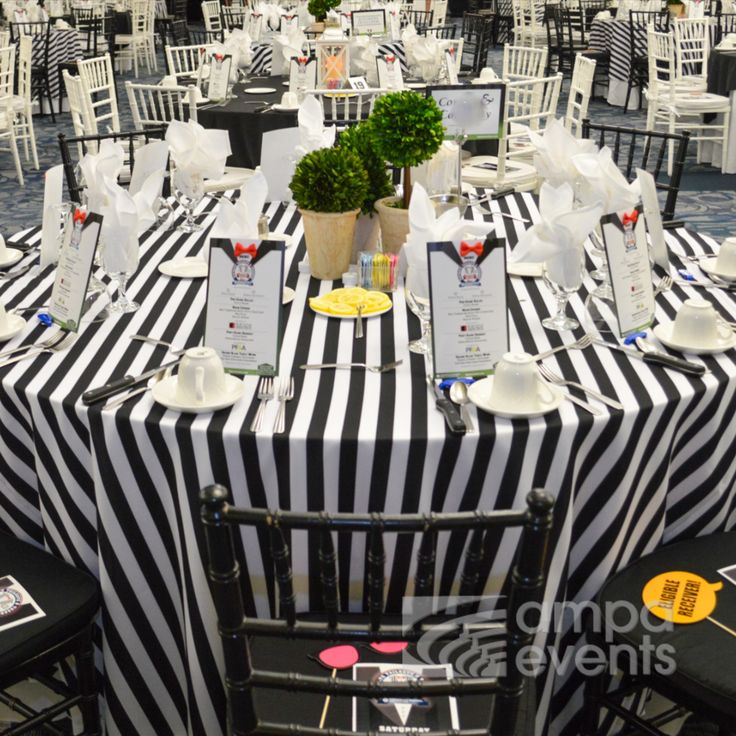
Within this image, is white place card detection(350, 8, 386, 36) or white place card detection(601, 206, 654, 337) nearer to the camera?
white place card detection(601, 206, 654, 337)

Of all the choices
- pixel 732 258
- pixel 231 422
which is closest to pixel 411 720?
pixel 231 422

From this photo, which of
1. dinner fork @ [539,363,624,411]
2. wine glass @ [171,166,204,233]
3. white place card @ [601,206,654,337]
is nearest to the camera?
dinner fork @ [539,363,624,411]

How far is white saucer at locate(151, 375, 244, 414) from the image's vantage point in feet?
5.22

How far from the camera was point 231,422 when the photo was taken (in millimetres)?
1574

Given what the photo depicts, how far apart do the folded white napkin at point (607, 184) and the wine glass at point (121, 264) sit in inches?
40.8

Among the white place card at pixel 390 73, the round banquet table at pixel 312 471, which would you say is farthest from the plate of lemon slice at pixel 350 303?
the white place card at pixel 390 73

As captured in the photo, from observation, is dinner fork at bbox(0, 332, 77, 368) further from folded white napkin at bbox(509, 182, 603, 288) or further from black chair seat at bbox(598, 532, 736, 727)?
black chair seat at bbox(598, 532, 736, 727)

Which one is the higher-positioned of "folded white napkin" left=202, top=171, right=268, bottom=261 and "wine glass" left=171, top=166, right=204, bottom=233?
"folded white napkin" left=202, top=171, right=268, bottom=261

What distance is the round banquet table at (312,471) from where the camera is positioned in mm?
1559

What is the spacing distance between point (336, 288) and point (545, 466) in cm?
83

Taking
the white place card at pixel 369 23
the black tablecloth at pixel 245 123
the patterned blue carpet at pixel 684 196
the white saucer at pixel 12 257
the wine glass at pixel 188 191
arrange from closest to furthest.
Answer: the white saucer at pixel 12 257 → the wine glass at pixel 188 191 → the black tablecloth at pixel 245 123 → the patterned blue carpet at pixel 684 196 → the white place card at pixel 369 23

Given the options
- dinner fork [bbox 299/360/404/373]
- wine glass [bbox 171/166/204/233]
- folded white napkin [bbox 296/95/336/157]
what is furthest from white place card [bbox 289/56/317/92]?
dinner fork [bbox 299/360/404/373]

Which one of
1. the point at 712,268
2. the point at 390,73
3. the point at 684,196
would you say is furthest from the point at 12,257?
the point at 684,196

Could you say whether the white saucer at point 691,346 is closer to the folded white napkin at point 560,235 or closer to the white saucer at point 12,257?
the folded white napkin at point 560,235
